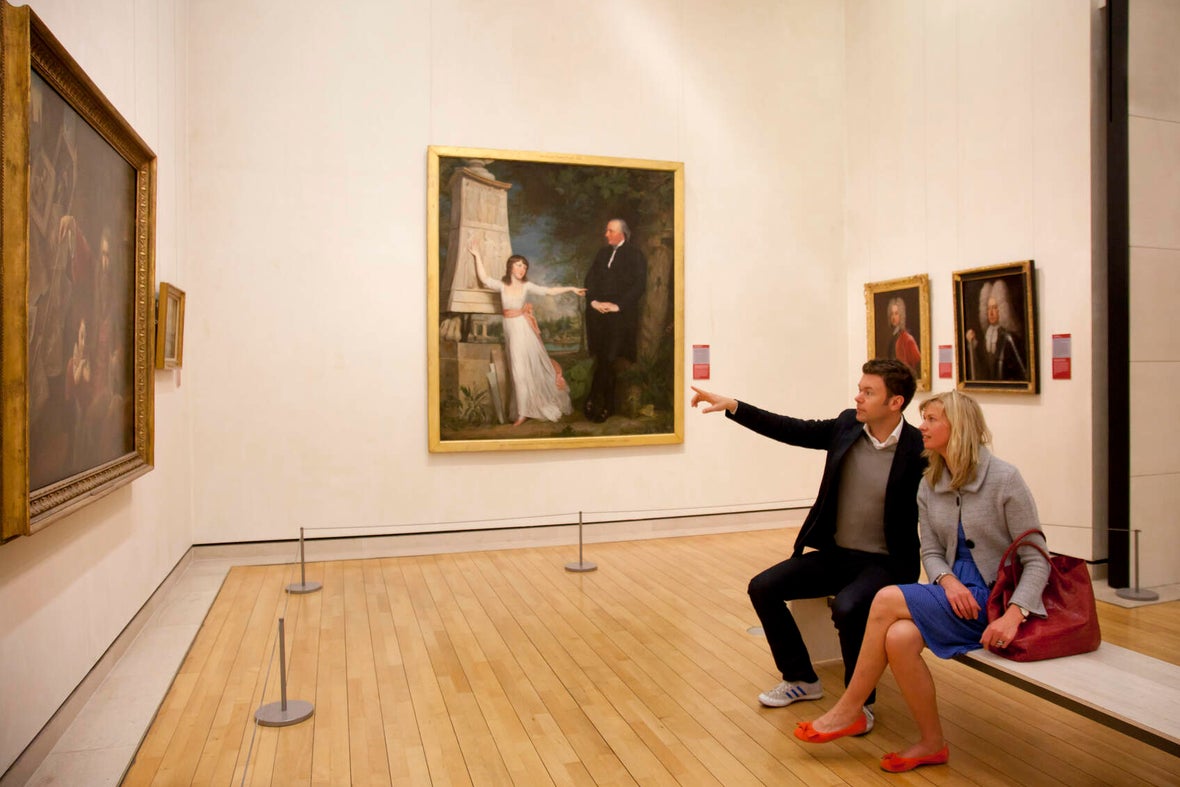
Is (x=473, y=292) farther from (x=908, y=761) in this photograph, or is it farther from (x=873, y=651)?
(x=908, y=761)

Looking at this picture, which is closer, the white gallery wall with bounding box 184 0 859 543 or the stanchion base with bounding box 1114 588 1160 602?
the stanchion base with bounding box 1114 588 1160 602

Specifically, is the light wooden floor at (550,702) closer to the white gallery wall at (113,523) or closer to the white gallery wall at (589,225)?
the white gallery wall at (113,523)

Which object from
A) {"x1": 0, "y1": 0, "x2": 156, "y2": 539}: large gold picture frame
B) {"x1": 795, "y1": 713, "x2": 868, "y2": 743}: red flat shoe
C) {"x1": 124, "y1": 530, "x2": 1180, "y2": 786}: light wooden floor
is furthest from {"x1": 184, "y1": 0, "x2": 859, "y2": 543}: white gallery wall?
{"x1": 795, "y1": 713, "x2": 868, "y2": 743}: red flat shoe

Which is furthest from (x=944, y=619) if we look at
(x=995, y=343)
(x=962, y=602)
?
(x=995, y=343)

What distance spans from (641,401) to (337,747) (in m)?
7.42

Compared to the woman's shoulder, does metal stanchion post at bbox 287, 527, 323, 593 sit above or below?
below

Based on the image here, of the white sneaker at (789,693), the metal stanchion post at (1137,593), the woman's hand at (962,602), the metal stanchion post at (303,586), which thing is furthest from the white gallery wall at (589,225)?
the woman's hand at (962,602)

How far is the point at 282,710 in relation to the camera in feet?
19.6

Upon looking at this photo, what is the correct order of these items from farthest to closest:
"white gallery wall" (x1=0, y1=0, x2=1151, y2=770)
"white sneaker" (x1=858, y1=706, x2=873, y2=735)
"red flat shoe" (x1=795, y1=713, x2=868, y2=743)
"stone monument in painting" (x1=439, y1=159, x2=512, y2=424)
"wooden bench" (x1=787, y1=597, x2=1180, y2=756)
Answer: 1. "stone monument in painting" (x1=439, y1=159, x2=512, y2=424)
2. "white gallery wall" (x1=0, y1=0, x2=1151, y2=770)
3. "white sneaker" (x1=858, y1=706, x2=873, y2=735)
4. "red flat shoe" (x1=795, y1=713, x2=868, y2=743)
5. "wooden bench" (x1=787, y1=597, x2=1180, y2=756)

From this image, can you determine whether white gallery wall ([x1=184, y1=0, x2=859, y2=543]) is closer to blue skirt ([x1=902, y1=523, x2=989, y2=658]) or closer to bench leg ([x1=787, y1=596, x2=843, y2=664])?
bench leg ([x1=787, y1=596, x2=843, y2=664])

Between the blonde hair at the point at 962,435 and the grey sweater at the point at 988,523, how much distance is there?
6 centimetres

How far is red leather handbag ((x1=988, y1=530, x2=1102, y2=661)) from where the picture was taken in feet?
15.9

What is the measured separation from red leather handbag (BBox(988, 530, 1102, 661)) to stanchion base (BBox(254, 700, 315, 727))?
14.0 feet

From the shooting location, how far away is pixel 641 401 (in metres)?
12.3
